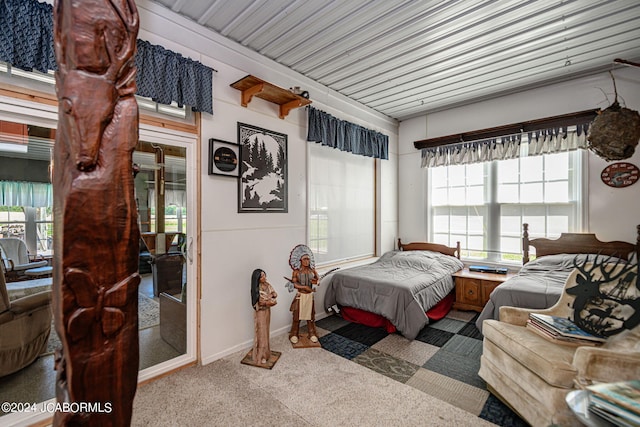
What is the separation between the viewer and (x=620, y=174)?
317cm

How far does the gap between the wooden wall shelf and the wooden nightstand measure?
2.95m

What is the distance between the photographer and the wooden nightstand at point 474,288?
140 inches

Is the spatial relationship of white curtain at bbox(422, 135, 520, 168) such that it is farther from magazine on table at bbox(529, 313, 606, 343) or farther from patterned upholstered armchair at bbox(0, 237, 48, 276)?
patterned upholstered armchair at bbox(0, 237, 48, 276)

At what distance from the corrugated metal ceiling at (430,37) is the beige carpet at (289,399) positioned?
2877 mm

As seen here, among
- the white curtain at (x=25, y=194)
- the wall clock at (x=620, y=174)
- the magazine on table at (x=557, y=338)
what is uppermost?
the wall clock at (x=620, y=174)

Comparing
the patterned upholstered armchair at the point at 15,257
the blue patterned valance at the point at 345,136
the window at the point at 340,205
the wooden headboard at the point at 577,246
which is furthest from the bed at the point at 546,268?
the patterned upholstered armchair at the point at 15,257

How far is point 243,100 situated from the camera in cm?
274

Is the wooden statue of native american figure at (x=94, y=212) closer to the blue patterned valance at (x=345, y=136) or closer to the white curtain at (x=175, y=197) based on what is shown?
the white curtain at (x=175, y=197)

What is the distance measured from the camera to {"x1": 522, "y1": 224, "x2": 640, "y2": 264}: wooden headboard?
3.12 metres

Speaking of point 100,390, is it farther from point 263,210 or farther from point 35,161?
point 263,210

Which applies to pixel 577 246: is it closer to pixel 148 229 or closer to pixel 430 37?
pixel 430 37

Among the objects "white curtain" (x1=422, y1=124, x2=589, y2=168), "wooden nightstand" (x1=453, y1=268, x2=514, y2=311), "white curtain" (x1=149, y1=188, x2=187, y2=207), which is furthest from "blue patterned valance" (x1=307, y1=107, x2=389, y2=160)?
"wooden nightstand" (x1=453, y1=268, x2=514, y2=311)

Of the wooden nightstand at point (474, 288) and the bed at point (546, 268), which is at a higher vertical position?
the bed at point (546, 268)

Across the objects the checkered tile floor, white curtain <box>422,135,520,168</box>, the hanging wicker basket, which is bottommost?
the checkered tile floor
